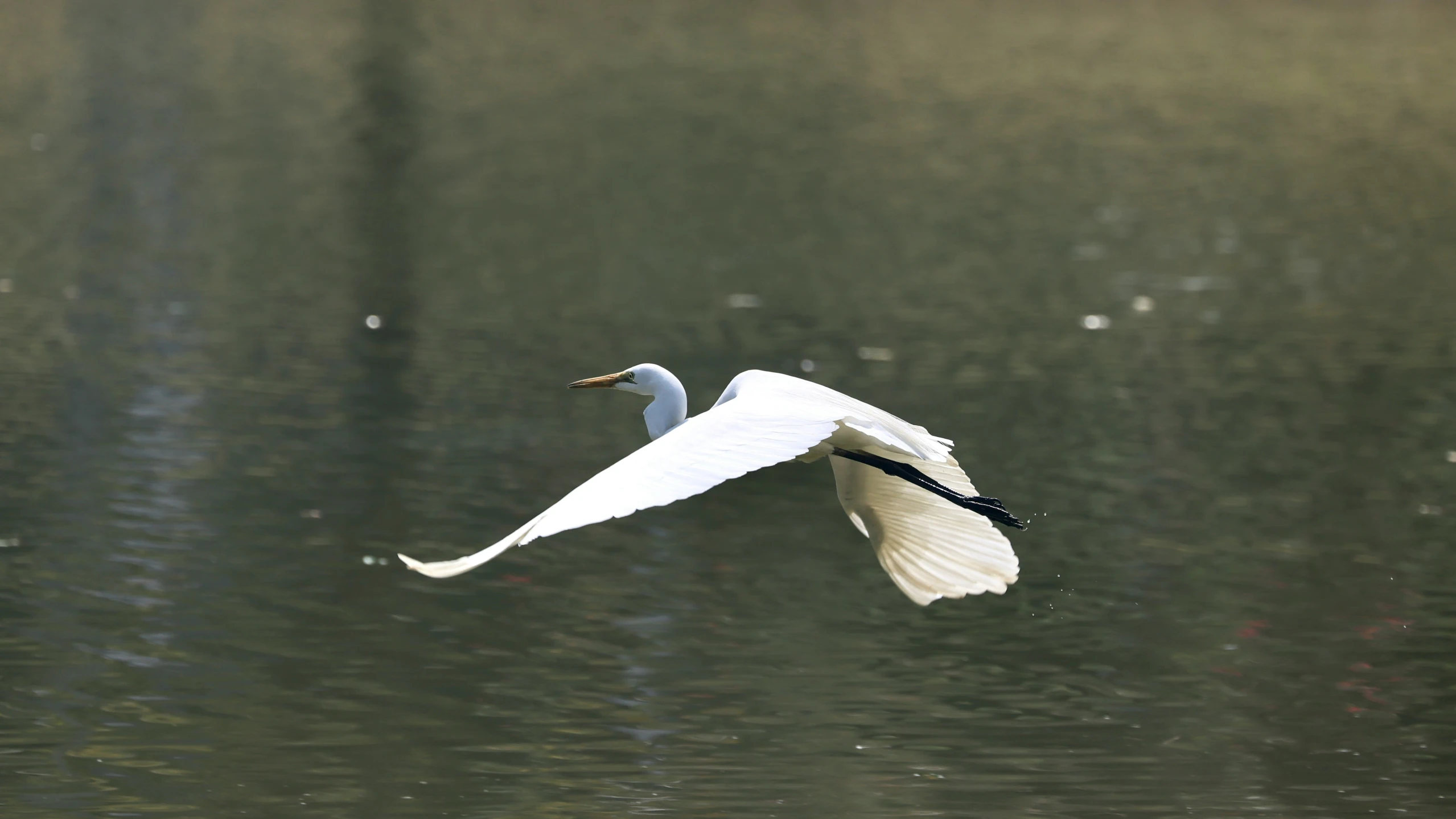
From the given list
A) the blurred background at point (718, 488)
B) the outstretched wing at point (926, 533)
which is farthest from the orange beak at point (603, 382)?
the blurred background at point (718, 488)

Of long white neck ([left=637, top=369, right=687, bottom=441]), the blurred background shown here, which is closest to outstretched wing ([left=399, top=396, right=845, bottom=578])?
long white neck ([left=637, top=369, right=687, bottom=441])

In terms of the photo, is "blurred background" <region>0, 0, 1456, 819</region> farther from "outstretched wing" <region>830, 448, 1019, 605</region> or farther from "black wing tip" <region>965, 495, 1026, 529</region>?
"black wing tip" <region>965, 495, 1026, 529</region>

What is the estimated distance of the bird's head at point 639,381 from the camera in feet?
21.7

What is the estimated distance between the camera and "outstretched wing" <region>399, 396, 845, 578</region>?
4.83 metres

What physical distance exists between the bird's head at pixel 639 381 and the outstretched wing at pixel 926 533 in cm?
71

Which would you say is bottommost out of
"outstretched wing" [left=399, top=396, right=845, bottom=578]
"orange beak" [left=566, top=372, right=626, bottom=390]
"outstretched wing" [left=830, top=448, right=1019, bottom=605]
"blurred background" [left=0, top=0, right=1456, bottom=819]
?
"blurred background" [left=0, top=0, right=1456, bottom=819]

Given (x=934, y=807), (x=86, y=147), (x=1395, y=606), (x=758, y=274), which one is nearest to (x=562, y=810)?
(x=934, y=807)

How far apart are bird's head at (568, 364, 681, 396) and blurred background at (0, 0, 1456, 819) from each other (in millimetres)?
1609

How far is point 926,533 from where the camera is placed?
6668mm

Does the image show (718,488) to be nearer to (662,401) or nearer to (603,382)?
(603,382)

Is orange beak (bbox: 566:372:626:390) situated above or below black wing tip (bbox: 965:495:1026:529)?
above

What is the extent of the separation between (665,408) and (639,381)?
7.4 inches

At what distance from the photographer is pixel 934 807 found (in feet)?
24.8

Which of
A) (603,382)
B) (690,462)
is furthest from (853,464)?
(690,462)
